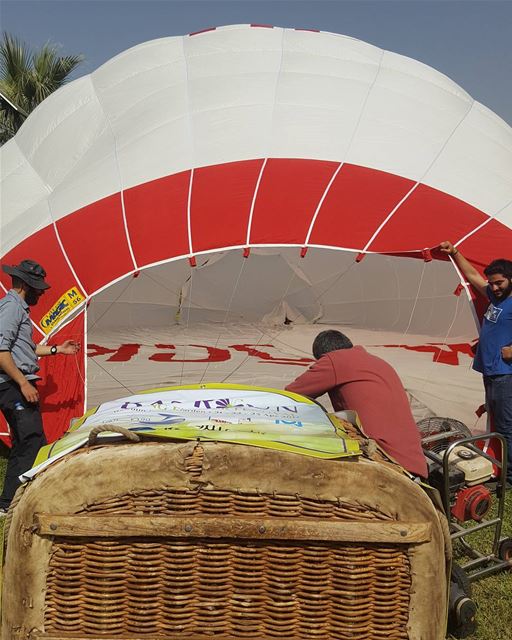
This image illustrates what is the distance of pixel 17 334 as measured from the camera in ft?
13.4

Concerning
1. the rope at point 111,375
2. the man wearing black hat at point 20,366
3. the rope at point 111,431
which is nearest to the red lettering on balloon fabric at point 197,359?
the rope at point 111,375

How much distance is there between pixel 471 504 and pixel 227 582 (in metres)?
1.87

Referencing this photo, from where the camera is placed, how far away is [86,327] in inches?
186

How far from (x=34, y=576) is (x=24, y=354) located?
2744 mm

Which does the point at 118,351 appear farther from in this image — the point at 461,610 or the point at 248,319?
the point at 461,610

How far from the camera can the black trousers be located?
13.7 feet

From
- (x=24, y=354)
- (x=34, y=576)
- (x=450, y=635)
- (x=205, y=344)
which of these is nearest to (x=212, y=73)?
(x=205, y=344)

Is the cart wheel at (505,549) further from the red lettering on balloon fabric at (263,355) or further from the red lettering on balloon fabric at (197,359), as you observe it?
the red lettering on balloon fabric at (197,359)

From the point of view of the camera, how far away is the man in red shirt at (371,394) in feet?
8.78

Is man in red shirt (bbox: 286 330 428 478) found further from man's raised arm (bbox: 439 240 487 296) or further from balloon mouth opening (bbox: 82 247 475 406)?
balloon mouth opening (bbox: 82 247 475 406)

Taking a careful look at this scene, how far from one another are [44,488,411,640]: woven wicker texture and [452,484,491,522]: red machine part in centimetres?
166

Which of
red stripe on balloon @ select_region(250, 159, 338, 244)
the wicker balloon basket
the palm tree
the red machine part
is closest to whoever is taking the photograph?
the wicker balloon basket

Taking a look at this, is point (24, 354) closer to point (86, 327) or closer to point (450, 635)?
point (86, 327)

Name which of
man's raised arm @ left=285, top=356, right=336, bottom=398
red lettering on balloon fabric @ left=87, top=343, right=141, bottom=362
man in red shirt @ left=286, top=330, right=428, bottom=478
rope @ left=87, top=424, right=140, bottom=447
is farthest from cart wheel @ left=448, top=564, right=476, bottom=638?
red lettering on balloon fabric @ left=87, top=343, right=141, bottom=362
